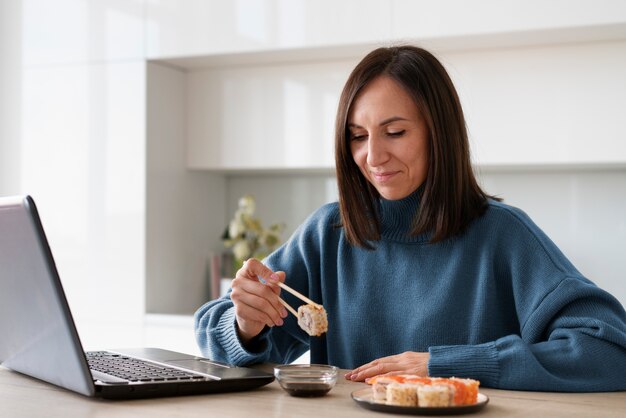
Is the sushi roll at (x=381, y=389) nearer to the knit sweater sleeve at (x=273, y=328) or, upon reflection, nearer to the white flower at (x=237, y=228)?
the knit sweater sleeve at (x=273, y=328)

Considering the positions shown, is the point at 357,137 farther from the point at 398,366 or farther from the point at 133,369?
the point at 133,369

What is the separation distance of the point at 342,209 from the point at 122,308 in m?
1.85

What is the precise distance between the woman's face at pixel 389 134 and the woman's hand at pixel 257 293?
0.34m

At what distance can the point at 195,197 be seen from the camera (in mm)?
3771

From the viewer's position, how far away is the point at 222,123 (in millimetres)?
3625

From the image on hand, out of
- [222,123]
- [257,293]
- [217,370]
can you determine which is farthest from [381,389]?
[222,123]

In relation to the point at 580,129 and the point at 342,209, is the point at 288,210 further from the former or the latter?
the point at 342,209

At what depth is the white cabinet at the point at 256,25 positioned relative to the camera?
3152 millimetres

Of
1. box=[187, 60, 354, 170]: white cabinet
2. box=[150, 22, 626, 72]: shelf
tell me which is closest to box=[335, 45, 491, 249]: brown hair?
box=[150, 22, 626, 72]: shelf

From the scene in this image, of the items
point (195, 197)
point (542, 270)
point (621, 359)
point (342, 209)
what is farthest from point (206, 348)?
point (195, 197)

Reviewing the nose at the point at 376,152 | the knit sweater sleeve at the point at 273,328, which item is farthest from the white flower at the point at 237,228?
the nose at the point at 376,152

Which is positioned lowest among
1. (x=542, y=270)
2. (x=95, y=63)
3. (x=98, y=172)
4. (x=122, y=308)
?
(x=122, y=308)

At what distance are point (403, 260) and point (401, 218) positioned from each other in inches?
3.4

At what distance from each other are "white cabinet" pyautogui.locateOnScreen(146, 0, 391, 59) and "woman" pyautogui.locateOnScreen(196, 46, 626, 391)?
1.32 metres
